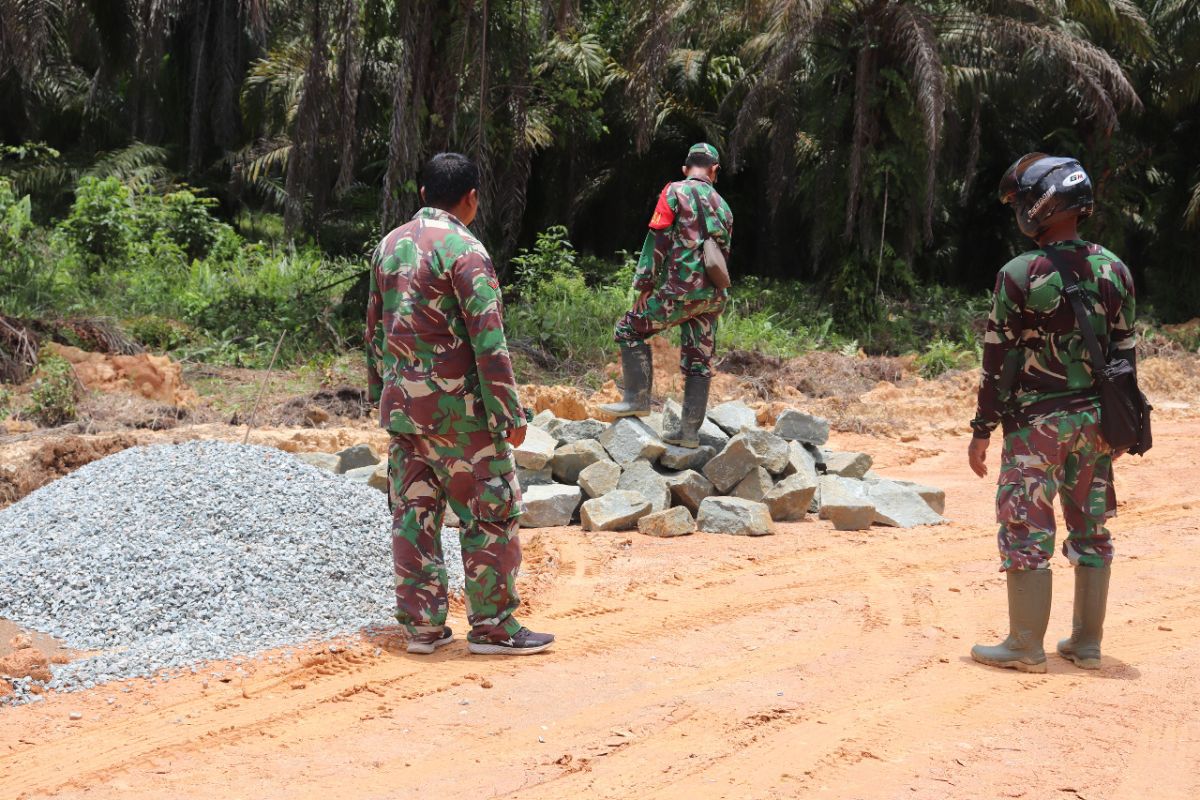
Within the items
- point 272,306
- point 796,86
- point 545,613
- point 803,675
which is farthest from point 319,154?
point 803,675

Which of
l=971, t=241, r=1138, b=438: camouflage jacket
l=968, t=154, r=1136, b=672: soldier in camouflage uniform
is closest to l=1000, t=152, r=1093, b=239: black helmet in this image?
l=968, t=154, r=1136, b=672: soldier in camouflage uniform

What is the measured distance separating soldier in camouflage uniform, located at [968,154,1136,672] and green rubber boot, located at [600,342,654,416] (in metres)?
3.52

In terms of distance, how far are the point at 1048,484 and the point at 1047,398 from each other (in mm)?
320

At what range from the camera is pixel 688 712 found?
4.09 meters

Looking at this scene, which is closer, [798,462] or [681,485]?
[681,485]

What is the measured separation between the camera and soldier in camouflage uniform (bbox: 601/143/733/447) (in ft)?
24.1

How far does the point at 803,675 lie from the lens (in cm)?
452

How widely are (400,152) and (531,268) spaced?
132 inches

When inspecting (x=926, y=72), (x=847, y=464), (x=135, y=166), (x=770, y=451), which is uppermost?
(x=926, y=72)

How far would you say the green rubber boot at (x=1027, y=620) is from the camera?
14.6 ft

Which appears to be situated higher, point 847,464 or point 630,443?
point 630,443

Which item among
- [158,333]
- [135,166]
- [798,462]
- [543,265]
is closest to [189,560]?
[798,462]

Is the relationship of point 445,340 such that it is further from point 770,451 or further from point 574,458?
point 770,451

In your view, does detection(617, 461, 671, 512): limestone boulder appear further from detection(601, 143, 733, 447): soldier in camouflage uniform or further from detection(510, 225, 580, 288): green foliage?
detection(510, 225, 580, 288): green foliage
